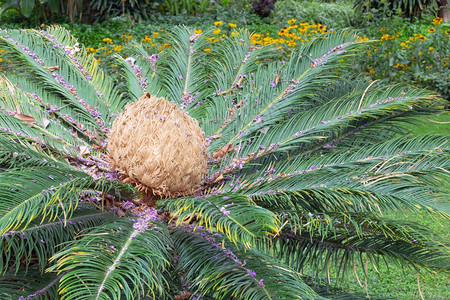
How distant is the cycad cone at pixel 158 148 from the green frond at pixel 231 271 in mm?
255

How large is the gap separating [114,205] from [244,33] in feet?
5.58

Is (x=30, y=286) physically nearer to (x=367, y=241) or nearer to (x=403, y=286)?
(x=367, y=241)

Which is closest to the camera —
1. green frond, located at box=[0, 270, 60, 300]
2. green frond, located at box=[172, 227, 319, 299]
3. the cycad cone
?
green frond, located at box=[172, 227, 319, 299]

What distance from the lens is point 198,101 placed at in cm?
343

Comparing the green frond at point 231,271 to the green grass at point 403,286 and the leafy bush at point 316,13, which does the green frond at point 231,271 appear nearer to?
the green grass at point 403,286

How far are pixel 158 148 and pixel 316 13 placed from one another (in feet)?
39.5

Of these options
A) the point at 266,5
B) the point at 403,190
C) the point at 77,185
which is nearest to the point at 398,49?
the point at 266,5

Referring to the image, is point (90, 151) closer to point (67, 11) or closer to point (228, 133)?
point (228, 133)

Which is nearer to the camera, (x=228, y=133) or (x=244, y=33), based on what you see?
(x=228, y=133)

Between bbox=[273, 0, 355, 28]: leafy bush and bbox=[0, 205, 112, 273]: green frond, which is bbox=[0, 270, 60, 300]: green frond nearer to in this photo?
bbox=[0, 205, 112, 273]: green frond

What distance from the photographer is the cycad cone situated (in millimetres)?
2357

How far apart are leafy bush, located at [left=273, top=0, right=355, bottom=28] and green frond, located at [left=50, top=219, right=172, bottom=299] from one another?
10.4 metres

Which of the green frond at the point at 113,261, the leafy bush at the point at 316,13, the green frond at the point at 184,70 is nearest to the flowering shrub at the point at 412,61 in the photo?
the leafy bush at the point at 316,13

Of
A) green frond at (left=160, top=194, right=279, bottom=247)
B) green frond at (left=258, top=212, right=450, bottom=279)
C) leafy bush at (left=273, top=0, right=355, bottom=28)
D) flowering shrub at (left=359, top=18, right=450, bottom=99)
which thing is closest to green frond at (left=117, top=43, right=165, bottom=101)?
green frond at (left=160, top=194, right=279, bottom=247)
